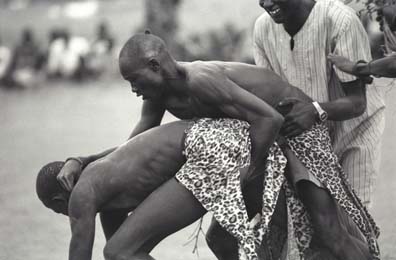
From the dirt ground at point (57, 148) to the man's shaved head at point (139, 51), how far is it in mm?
2450

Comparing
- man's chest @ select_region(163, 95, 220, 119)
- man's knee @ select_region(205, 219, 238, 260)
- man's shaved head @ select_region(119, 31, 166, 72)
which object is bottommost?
man's knee @ select_region(205, 219, 238, 260)

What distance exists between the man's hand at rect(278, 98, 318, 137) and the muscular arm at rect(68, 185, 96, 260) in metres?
1.02

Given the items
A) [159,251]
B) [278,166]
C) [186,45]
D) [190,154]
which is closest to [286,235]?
[278,166]

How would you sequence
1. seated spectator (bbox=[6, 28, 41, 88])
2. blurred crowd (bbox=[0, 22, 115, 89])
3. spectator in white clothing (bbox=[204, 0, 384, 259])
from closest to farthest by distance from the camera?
spectator in white clothing (bbox=[204, 0, 384, 259]) < blurred crowd (bbox=[0, 22, 115, 89]) < seated spectator (bbox=[6, 28, 41, 88])

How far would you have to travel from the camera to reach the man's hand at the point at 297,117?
4.89 meters

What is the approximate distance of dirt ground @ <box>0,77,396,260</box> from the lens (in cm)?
736

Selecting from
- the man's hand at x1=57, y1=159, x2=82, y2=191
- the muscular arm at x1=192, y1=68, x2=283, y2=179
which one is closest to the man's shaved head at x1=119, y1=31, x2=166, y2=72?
the muscular arm at x1=192, y1=68, x2=283, y2=179

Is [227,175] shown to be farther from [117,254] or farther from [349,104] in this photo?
[349,104]

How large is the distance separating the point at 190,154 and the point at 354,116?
3.11 feet

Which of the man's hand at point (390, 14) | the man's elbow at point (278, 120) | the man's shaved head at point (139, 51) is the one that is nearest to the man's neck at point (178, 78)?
the man's shaved head at point (139, 51)

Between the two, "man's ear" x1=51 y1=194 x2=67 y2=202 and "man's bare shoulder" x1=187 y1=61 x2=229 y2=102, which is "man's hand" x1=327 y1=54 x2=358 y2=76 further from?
"man's ear" x1=51 y1=194 x2=67 y2=202

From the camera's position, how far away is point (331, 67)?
5.27 m

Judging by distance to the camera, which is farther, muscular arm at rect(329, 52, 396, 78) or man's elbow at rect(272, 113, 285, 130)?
muscular arm at rect(329, 52, 396, 78)

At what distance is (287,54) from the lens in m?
5.35
